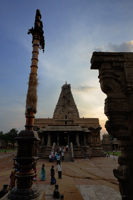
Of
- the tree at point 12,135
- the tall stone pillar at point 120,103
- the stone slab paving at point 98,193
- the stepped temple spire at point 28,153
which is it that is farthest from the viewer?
the tree at point 12,135

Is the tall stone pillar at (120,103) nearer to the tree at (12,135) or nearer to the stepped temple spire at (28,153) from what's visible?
the stepped temple spire at (28,153)

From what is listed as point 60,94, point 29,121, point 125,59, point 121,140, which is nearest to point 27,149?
point 29,121

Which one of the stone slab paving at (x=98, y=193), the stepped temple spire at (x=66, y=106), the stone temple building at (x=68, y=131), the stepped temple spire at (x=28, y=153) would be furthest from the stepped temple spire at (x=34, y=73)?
the stepped temple spire at (x=66, y=106)

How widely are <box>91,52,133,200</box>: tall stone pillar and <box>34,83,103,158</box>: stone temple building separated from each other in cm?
1857

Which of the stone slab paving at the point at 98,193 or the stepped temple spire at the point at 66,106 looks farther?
the stepped temple spire at the point at 66,106

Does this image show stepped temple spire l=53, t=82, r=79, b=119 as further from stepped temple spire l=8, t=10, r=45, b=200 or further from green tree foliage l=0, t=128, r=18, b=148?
stepped temple spire l=8, t=10, r=45, b=200

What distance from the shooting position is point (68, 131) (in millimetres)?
26312

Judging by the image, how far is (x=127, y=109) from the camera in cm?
325

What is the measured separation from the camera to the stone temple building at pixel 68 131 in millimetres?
24297

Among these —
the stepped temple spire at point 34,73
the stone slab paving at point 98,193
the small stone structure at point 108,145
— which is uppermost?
the stepped temple spire at point 34,73

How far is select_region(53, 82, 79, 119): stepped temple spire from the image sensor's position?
1721 inches

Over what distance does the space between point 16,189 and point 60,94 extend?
156 ft

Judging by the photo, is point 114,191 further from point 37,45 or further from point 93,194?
point 37,45

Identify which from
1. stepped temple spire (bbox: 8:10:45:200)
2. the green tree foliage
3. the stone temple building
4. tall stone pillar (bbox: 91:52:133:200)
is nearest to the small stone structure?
the stone temple building
